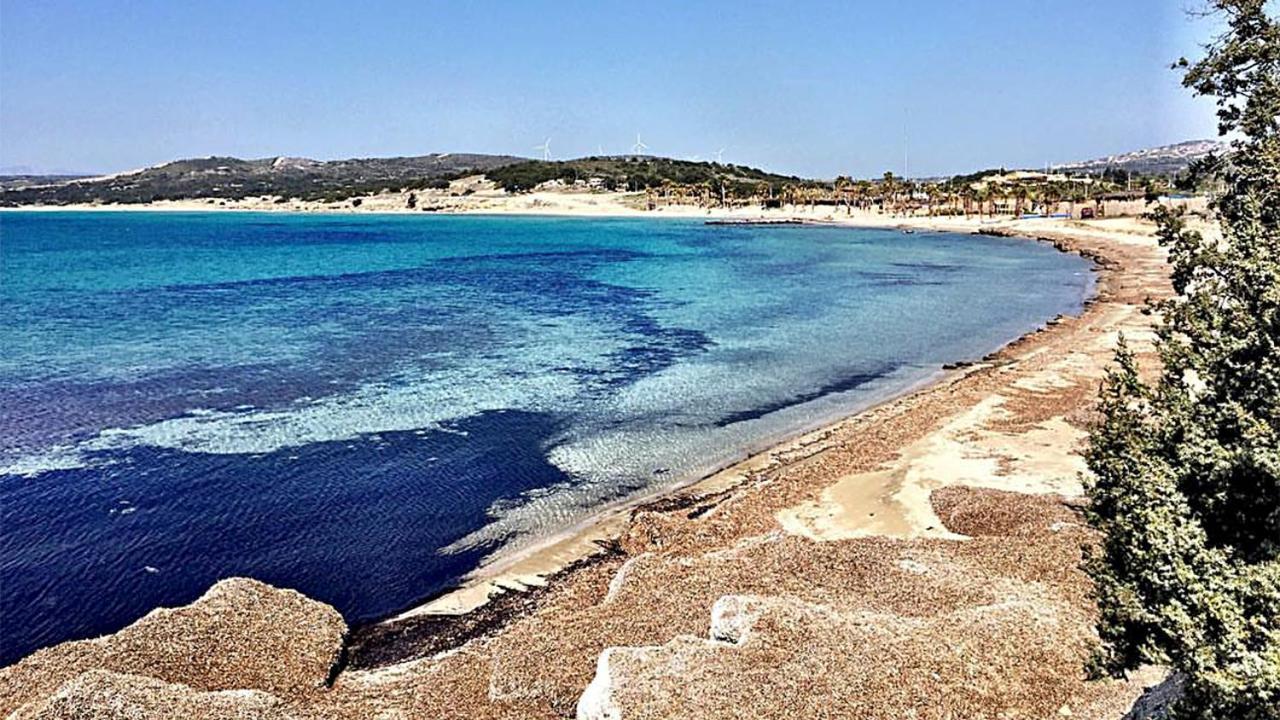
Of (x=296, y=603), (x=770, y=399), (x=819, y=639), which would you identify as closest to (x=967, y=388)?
(x=770, y=399)

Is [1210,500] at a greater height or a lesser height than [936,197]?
lesser

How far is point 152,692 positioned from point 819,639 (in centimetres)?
791

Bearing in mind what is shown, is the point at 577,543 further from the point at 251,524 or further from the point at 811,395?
the point at 811,395

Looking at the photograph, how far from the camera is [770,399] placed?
2900 cm

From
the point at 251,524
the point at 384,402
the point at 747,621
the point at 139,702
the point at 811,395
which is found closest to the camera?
the point at 139,702

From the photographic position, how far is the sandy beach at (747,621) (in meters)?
9.96

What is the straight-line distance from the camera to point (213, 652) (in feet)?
39.3

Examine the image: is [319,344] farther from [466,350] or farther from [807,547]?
[807,547]

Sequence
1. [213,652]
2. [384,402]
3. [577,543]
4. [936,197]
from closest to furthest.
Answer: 1. [213,652]
2. [577,543]
3. [384,402]
4. [936,197]

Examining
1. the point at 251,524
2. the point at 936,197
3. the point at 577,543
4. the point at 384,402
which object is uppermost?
the point at 936,197

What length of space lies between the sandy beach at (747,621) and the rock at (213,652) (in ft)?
0.13

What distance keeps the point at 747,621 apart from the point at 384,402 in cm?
2024

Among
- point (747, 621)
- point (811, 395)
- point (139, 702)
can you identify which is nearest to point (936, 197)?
point (811, 395)

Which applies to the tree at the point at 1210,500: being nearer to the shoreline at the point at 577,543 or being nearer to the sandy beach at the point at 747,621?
the sandy beach at the point at 747,621
